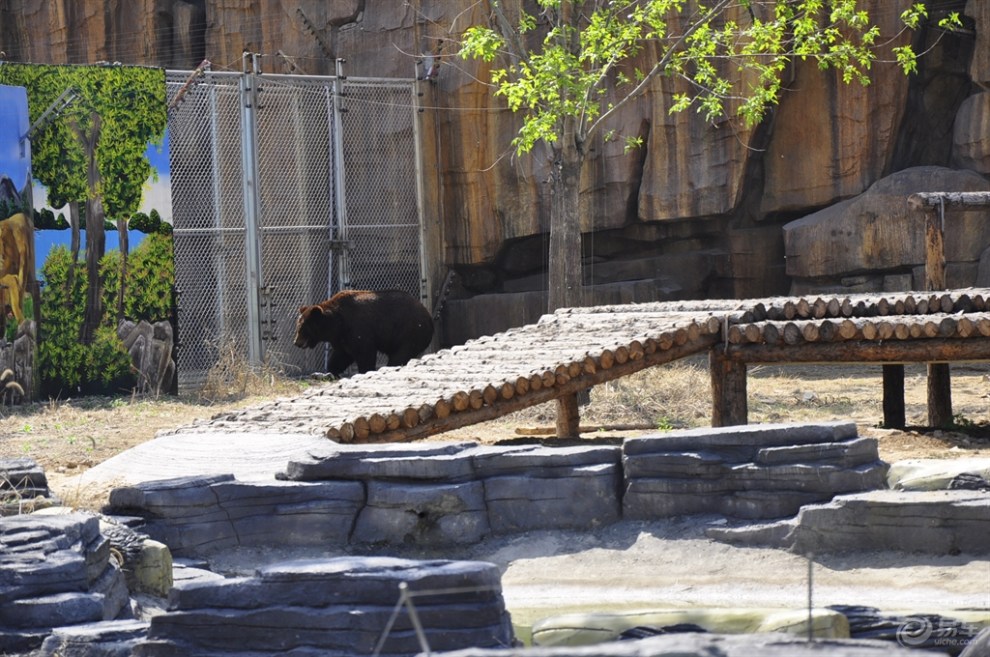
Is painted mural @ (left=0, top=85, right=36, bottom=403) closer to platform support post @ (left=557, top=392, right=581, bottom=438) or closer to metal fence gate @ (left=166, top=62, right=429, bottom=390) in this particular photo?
metal fence gate @ (left=166, top=62, right=429, bottom=390)

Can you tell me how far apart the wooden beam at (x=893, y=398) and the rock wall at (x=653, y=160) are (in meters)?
4.14

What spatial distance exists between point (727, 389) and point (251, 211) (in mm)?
6762

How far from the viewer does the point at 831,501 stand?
253 inches

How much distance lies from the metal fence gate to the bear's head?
335 millimetres

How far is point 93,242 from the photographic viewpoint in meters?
13.8

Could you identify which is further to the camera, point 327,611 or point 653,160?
point 653,160

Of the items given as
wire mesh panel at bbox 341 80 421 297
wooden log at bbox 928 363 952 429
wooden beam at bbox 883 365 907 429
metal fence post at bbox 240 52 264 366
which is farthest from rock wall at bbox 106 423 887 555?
wire mesh panel at bbox 341 80 421 297

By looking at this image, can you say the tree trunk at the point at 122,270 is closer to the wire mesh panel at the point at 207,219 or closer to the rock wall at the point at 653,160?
the wire mesh panel at the point at 207,219

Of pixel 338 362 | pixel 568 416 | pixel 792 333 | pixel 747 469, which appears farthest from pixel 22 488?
pixel 338 362

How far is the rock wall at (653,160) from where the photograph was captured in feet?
50.4

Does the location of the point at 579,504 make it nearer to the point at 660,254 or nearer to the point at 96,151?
the point at 96,151

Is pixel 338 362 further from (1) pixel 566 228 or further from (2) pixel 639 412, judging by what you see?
(2) pixel 639 412

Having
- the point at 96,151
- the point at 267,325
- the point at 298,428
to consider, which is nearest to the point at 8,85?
the point at 96,151

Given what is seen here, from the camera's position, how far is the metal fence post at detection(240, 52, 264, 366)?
47.5 ft
